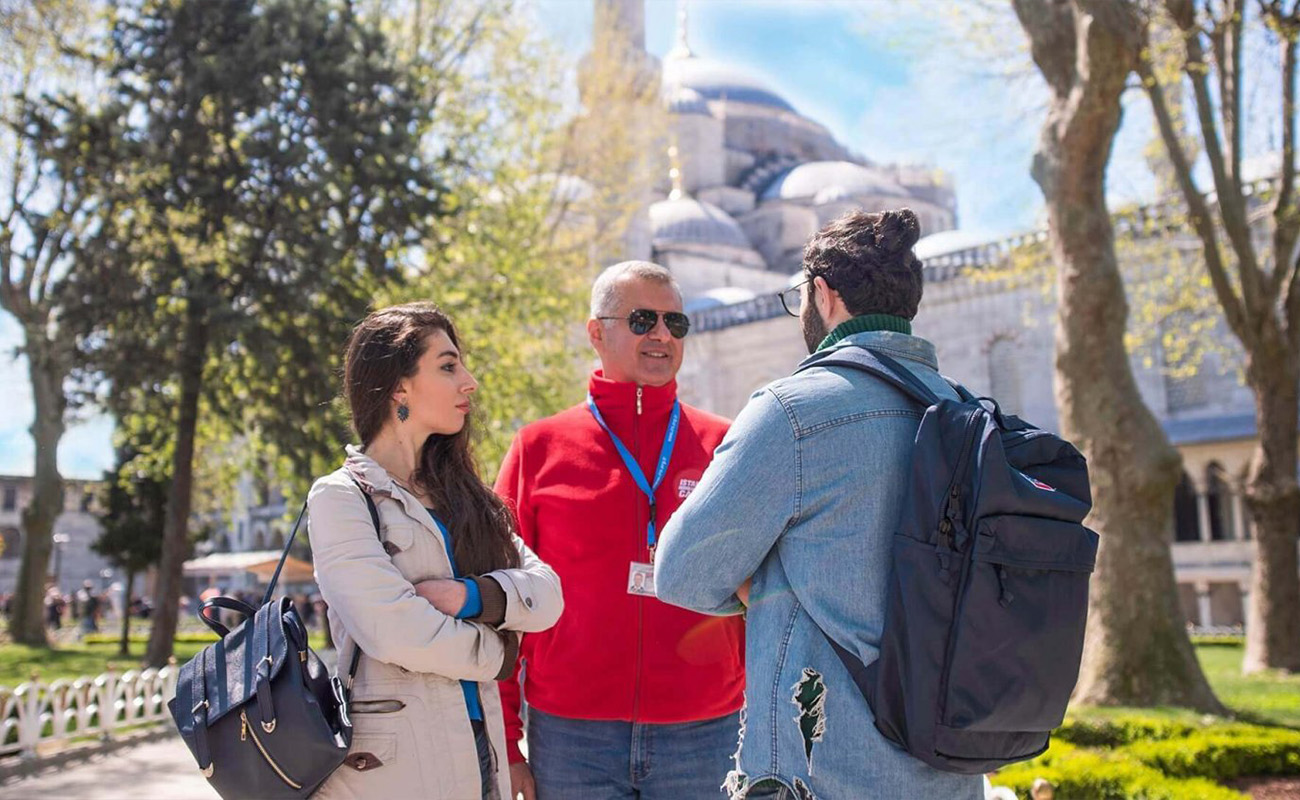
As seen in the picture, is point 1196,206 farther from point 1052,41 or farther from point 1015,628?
point 1015,628

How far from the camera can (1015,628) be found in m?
1.81

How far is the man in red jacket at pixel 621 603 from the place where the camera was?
2.94 meters

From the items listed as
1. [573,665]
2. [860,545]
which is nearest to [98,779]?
[573,665]

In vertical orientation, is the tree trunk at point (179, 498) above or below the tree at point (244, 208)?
below

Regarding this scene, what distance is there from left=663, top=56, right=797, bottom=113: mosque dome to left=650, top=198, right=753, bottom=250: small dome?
35.0 feet

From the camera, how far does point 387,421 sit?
8.73ft

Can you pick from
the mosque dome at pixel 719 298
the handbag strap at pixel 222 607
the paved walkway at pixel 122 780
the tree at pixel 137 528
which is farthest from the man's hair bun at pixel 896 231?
the mosque dome at pixel 719 298

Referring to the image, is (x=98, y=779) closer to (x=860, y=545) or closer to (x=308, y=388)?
(x=308, y=388)

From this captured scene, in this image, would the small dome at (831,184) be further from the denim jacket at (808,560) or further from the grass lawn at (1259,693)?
the denim jacket at (808,560)

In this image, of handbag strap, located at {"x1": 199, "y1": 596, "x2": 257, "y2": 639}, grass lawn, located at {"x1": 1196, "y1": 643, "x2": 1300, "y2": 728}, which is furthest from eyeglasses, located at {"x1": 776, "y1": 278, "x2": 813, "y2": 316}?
grass lawn, located at {"x1": 1196, "y1": 643, "x2": 1300, "y2": 728}

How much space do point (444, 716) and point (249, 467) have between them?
589 inches

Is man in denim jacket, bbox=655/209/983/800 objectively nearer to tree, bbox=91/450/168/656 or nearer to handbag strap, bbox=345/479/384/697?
handbag strap, bbox=345/479/384/697

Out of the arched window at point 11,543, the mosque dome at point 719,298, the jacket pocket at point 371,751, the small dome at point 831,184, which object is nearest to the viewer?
the jacket pocket at point 371,751

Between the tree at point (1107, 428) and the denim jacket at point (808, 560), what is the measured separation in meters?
7.07
